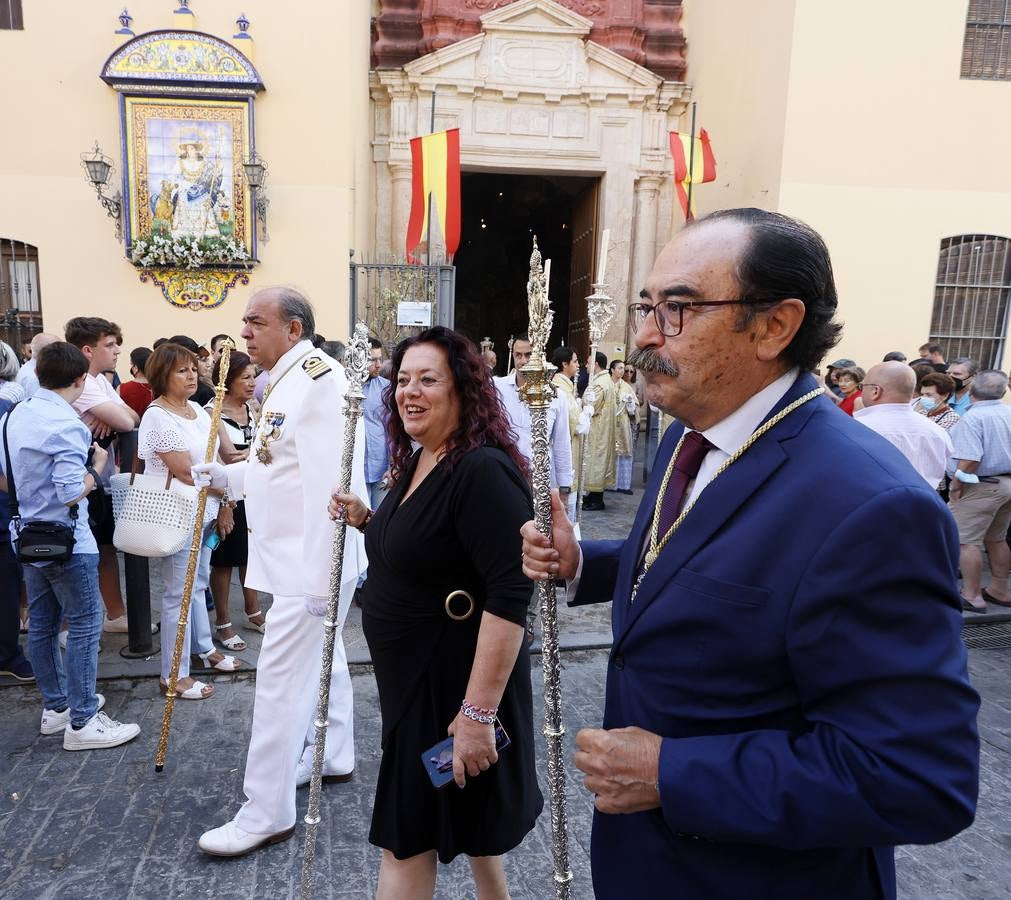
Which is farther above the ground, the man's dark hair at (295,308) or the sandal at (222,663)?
the man's dark hair at (295,308)

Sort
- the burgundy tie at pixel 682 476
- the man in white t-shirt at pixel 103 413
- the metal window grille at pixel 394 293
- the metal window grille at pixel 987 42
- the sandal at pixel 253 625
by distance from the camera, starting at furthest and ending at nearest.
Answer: the metal window grille at pixel 394 293 < the metal window grille at pixel 987 42 < the sandal at pixel 253 625 < the man in white t-shirt at pixel 103 413 < the burgundy tie at pixel 682 476

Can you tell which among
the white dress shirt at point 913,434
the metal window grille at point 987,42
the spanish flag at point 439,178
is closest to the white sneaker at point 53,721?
the white dress shirt at point 913,434

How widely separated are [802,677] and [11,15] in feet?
44.3

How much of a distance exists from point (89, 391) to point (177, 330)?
6.80 metres

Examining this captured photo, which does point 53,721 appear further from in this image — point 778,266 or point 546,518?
point 778,266

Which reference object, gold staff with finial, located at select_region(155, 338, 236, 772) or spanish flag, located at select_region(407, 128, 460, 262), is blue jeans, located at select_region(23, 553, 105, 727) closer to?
gold staff with finial, located at select_region(155, 338, 236, 772)

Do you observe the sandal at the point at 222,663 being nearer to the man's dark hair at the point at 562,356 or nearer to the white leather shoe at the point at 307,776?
the white leather shoe at the point at 307,776

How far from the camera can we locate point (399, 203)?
523 inches

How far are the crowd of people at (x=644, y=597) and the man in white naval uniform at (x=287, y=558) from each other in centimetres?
1

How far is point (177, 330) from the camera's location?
11.0 m

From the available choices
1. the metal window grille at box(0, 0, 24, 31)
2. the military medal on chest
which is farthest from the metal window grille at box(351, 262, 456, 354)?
the military medal on chest

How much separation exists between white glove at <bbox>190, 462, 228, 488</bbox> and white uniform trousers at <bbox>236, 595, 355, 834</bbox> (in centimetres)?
92

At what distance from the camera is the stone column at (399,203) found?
43.5 ft

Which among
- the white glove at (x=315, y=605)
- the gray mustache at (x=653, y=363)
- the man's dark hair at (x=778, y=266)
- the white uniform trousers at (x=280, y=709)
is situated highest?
the man's dark hair at (x=778, y=266)
